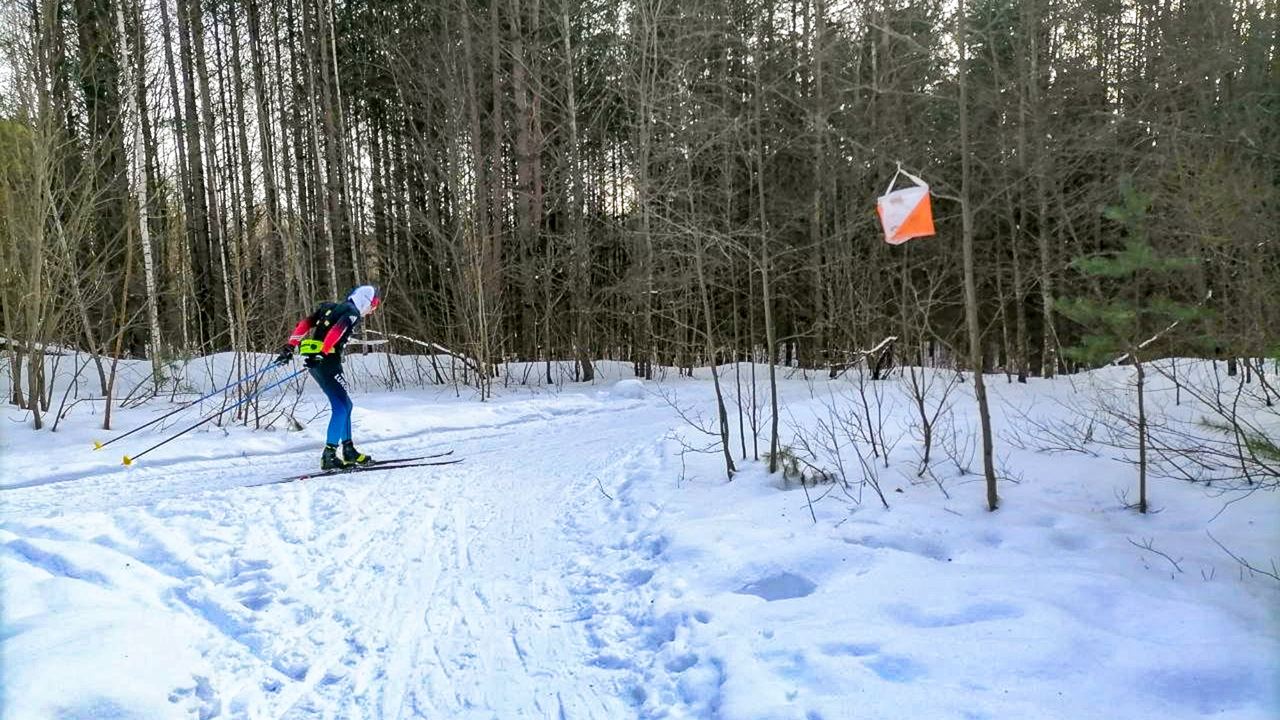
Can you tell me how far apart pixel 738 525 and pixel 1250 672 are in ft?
9.87

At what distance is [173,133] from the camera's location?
20.3 metres

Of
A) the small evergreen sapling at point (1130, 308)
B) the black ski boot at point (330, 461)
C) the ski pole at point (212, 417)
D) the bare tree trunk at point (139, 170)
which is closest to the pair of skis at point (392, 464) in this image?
the black ski boot at point (330, 461)

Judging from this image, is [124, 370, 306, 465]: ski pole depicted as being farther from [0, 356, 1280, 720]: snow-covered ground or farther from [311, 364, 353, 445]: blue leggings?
[311, 364, 353, 445]: blue leggings

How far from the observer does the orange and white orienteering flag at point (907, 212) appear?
14.7 ft

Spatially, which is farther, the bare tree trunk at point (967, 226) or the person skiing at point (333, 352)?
the person skiing at point (333, 352)

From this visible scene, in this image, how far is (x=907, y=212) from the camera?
4551 millimetres

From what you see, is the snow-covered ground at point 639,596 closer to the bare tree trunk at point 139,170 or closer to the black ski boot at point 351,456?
the black ski boot at point 351,456

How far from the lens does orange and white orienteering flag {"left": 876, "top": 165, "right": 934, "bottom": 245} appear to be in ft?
14.7

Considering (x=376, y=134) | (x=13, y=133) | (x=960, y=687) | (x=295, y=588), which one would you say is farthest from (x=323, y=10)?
(x=960, y=687)

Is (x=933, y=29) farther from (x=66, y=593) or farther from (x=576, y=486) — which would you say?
(x=66, y=593)

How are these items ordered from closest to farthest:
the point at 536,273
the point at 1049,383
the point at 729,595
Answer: the point at 729,595 < the point at 1049,383 < the point at 536,273

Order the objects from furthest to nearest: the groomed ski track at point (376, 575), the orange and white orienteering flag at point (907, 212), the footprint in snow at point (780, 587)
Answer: the orange and white orienteering flag at point (907, 212)
the footprint in snow at point (780, 587)
the groomed ski track at point (376, 575)

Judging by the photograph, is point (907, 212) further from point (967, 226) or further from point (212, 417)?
point (212, 417)

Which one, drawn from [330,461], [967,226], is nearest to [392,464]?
[330,461]
